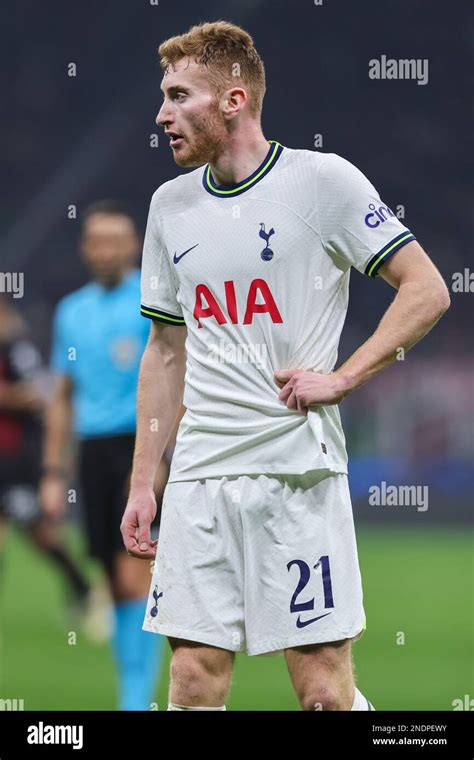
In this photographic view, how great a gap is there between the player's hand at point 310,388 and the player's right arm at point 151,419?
0.43m

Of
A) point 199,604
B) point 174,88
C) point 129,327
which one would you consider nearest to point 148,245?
point 174,88

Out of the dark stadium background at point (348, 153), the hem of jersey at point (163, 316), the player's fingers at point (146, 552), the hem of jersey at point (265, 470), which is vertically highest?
the dark stadium background at point (348, 153)

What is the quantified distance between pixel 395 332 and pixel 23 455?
5.25 m

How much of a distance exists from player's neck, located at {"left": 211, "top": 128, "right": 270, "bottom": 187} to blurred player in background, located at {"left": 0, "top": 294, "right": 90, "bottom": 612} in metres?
3.78

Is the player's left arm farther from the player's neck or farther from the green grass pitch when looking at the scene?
the green grass pitch

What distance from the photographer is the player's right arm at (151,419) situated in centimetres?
346

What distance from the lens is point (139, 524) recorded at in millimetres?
3457

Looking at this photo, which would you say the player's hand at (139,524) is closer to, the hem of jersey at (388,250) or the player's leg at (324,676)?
the player's leg at (324,676)

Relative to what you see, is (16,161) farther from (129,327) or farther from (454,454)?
(129,327)

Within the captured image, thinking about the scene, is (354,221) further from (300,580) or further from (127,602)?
(127,602)

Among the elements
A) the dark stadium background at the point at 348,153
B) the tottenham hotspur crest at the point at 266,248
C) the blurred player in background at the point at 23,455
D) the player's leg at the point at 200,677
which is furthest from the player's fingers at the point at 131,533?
the dark stadium background at the point at 348,153

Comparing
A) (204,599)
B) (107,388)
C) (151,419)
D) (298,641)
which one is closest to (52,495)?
(107,388)

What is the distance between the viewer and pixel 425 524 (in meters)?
15.9

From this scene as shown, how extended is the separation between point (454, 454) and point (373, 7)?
16.2 ft
